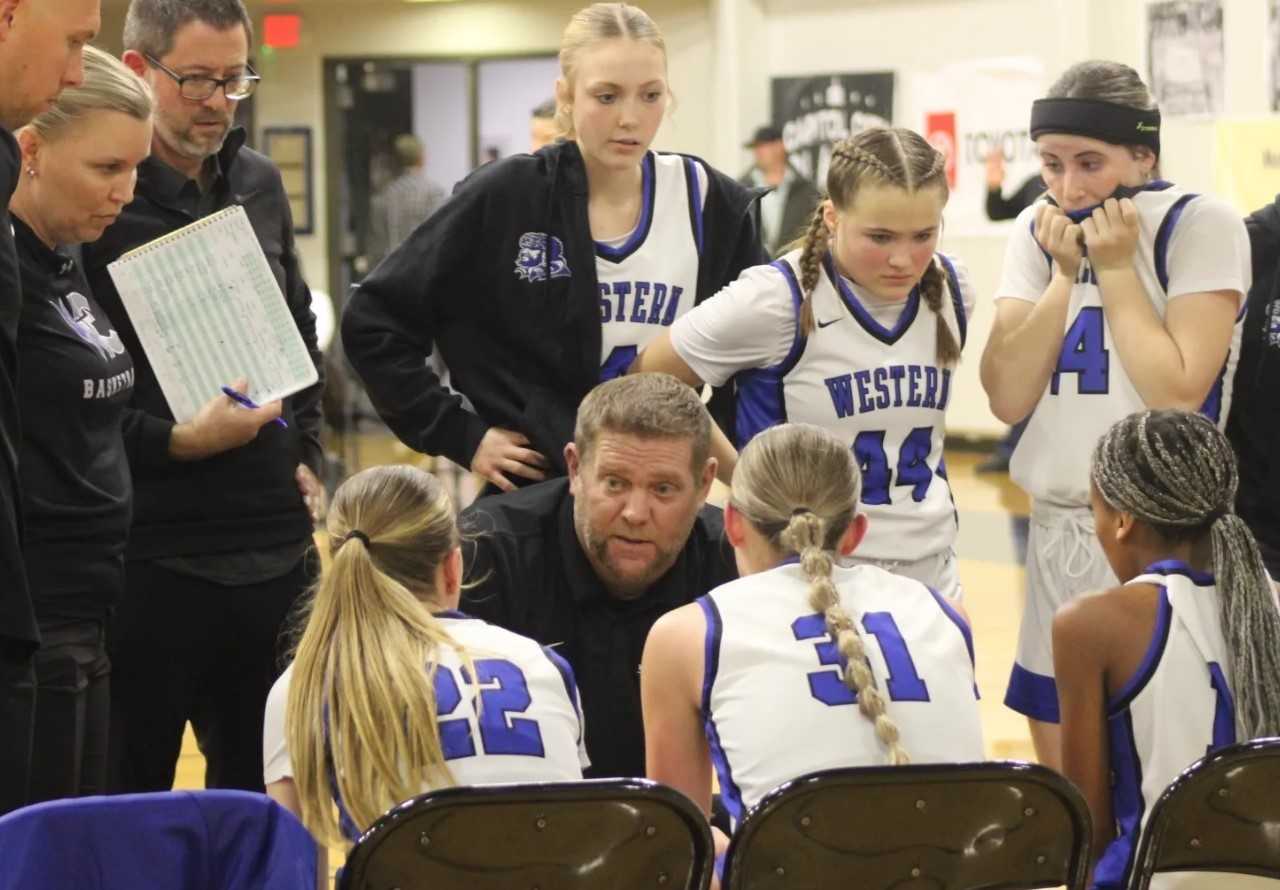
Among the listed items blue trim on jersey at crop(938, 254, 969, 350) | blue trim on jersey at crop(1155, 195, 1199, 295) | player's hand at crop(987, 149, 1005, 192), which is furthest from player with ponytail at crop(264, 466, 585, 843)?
player's hand at crop(987, 149, 1005, 192)

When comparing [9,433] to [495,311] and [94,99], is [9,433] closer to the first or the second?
[94,99]

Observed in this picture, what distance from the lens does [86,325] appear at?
2.81 metres

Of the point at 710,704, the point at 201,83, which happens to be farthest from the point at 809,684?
the point at 201,83

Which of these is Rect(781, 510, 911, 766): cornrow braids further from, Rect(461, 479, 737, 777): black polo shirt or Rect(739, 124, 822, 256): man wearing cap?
Rect(739, 124, 822, 256): man wearing cap

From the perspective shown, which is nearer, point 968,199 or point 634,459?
point 634,459

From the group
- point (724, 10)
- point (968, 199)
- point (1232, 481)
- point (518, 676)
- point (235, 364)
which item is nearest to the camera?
point (518, 676)

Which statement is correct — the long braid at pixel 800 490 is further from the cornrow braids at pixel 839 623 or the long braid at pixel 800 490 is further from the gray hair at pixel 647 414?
the gray hair at pixel 647 414

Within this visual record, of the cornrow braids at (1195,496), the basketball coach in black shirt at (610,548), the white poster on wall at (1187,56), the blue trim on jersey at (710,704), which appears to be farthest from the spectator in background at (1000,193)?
the blue trim on jersey at (710,704)

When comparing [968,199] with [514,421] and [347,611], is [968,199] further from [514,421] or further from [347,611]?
[347,611]

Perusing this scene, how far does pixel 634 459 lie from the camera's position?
289 cm

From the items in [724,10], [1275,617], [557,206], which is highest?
[724,10]

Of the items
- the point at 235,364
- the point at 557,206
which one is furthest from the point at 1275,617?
the point at 235,364

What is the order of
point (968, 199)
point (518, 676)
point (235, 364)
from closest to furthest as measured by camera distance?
point (518, 676)
point (235, 364)
point (968, 199)

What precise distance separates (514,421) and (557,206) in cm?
44
